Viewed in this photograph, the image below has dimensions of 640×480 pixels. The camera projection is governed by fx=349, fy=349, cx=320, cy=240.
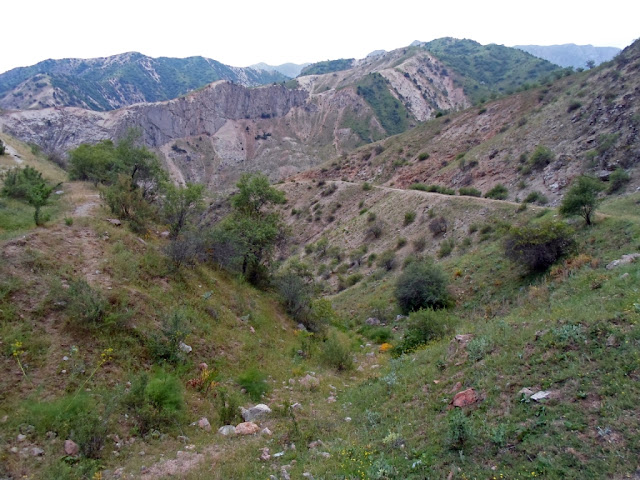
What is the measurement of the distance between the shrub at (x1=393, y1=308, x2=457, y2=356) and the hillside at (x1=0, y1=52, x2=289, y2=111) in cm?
13926

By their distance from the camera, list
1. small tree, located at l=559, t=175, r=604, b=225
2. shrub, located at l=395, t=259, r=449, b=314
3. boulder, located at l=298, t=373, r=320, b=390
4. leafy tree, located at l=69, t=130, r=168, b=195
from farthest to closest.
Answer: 1. leafy tree, located at l=69, t=130, r=168, b=195
2. shrub, located at l=395, t=259, r=449, b=314
3. small tree, located at l=559, t=175, r=604, b=225
4. boulder, located at l=298, t=373, r=320, b=390

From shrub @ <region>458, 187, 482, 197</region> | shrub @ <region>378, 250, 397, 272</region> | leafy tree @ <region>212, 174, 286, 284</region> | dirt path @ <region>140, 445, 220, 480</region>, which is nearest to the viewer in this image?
dirt path @ <region>140, 445, 220, 480</region>


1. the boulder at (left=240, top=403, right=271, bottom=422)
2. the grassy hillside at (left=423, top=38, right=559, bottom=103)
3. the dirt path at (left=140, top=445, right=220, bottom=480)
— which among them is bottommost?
the boulder at (left=240, top=403, right=271, bottom=422)

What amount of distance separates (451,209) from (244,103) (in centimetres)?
10561

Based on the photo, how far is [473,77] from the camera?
122188mm

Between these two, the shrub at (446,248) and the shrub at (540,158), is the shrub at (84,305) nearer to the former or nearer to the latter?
the shrub at (446,248)

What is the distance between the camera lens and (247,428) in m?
7.14

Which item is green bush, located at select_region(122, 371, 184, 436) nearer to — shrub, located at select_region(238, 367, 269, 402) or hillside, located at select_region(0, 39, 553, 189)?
shrub, located at select_region(238, 367, 269, 402)

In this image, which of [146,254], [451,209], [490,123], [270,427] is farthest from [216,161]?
[270,427]

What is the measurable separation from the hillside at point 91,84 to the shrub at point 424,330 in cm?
13926

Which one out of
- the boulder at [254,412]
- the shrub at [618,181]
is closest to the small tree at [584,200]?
the shrub at [618,181]

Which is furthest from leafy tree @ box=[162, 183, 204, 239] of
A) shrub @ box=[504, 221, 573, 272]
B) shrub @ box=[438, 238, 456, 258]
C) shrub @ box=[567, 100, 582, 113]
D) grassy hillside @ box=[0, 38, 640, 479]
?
shrub @ box=[567, 100, 582, 113]

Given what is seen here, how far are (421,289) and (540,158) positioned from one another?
2163cm

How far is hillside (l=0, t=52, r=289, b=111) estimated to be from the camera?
124125mm
